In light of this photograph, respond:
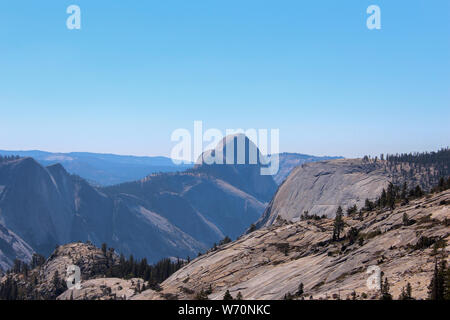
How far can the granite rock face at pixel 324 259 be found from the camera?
230 ft

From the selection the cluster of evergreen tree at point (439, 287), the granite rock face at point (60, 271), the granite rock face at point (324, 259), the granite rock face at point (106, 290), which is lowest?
the granite rock face at point (60, 271)

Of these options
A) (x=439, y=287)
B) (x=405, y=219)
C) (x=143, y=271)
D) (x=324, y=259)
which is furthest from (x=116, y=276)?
(x=439, y=287)

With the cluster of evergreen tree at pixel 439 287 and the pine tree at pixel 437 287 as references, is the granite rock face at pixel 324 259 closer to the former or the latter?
the pine tree at pixel 437 287

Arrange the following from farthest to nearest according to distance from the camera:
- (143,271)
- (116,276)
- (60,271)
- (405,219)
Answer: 1. (60,271)
2. (143,271)
3. (116,276)
4. (405,219)

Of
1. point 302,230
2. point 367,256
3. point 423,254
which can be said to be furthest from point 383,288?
point 302,230

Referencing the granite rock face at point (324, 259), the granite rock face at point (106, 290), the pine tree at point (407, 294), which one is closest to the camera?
the pine tree at point (407, 294)

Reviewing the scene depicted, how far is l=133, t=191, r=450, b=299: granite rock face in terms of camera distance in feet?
230

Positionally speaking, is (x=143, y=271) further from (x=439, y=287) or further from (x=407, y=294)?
(x=439, y=287)

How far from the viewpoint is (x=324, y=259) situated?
95.6 m

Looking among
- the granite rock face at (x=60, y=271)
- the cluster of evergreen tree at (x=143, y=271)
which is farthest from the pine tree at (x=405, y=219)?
the granite rock face at (x=60, y=271)

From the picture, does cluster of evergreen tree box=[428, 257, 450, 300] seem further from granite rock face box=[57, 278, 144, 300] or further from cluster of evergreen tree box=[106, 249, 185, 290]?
cluster of evergreen tree box=[106, 249, 185, 290]

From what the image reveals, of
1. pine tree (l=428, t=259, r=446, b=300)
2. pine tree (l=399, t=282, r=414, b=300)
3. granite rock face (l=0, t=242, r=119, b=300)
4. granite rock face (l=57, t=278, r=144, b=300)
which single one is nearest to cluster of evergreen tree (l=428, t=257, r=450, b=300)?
pine tree (l=428, t=259, r=446, b=300)
